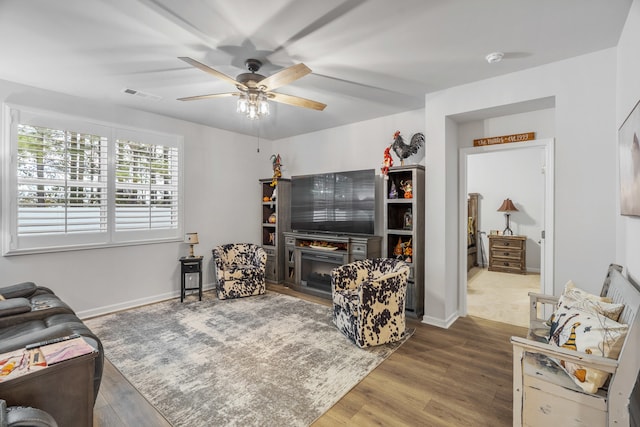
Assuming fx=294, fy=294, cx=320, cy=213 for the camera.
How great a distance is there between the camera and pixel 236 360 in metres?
2.68

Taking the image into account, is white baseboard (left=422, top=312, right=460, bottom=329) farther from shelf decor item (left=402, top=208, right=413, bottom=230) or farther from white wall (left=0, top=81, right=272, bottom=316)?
white wall (left=0, top=81, right=272, bottom=316)

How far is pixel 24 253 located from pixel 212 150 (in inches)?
107

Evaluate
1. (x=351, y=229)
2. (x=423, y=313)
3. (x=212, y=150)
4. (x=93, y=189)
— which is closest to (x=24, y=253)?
(x=93, y=189)

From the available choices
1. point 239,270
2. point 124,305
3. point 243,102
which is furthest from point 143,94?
point 124,305

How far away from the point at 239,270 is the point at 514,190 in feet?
19.9

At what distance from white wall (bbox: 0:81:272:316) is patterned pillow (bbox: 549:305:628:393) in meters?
4.60

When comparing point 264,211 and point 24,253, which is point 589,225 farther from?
point 24,253

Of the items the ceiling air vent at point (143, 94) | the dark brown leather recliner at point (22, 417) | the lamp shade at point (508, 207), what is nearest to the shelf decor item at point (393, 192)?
the ceiling air vent at point (143, 94)

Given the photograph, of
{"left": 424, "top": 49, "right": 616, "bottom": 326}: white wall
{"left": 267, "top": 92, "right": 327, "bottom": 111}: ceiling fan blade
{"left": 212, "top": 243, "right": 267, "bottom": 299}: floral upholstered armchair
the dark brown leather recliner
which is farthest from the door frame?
the dark brown leather recliner

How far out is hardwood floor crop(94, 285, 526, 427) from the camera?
1.96m

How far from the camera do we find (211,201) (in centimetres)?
500

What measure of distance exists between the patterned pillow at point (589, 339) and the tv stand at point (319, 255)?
2548 millimetres

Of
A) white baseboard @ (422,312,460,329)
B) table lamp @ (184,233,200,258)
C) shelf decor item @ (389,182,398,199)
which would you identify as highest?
shelf decor item @ (389,182,398,199)

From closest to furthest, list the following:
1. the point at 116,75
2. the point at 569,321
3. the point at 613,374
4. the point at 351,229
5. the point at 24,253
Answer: the point at 613,374
the point at 569,321
the point at 116,75
the point at 24,253
the point at 351,229
